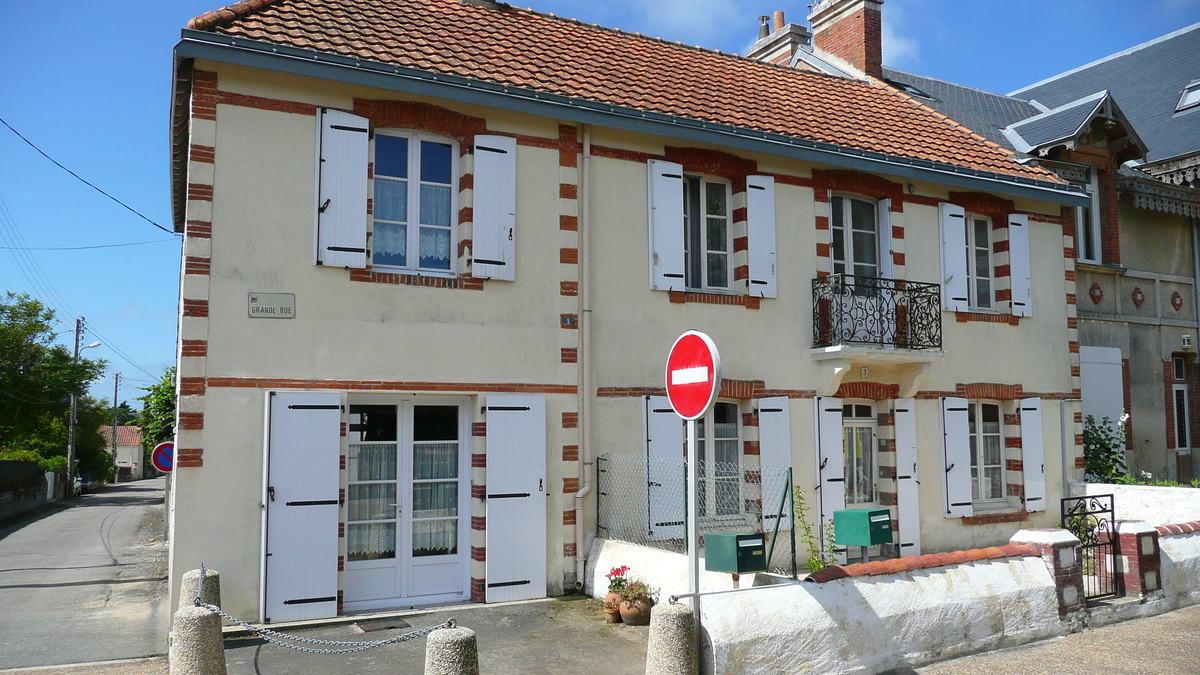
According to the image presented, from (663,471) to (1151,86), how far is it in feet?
49.0

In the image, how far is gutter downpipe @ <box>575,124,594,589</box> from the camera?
29.9ft

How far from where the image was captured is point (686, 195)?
10.7 meters

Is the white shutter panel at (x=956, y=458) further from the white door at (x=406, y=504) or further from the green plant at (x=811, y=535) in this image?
the white door at (x=406, y=504)

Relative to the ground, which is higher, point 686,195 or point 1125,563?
point 686,195

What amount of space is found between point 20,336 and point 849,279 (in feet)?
103

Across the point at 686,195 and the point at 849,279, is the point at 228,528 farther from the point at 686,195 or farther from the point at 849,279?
the point at 849,279

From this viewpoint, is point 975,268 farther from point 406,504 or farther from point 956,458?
point 406,504

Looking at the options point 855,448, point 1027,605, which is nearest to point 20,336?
point 855,448

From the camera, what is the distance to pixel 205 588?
21.4 ft

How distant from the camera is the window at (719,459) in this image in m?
10.1

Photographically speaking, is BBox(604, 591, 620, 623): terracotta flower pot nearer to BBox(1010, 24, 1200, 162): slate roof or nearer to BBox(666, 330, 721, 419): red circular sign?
BBox(666, 330, 721, 419): red circular sign

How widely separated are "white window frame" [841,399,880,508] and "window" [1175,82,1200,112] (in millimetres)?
10536

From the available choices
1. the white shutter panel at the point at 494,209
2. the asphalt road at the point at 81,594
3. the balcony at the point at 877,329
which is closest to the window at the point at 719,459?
the balcony at the point at 877,329

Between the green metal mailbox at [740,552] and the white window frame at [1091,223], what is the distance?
1064 centimetres
